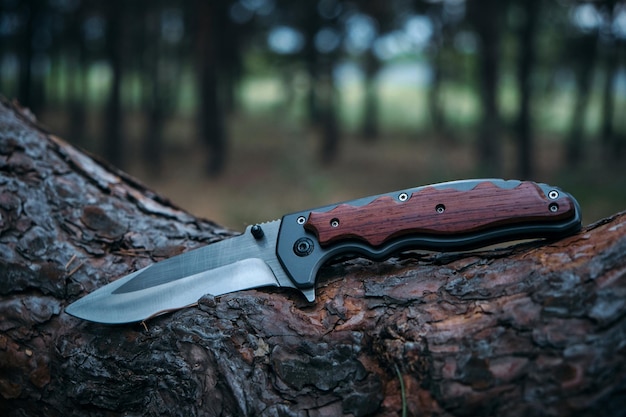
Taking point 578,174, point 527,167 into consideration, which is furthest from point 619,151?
point 527,167

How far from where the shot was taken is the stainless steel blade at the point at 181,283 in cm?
221

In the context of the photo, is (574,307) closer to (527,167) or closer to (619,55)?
(527,167)

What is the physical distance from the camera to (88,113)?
81.0ft

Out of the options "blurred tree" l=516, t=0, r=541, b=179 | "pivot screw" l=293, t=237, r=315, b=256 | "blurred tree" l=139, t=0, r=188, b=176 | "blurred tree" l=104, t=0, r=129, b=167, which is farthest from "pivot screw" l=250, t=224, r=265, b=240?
"blurred tree" l=139, t=0, r=188, b=176

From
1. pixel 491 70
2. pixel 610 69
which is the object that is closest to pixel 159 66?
pixel 491 70

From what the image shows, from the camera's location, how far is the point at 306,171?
16297 mm

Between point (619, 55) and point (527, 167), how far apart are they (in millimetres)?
5948

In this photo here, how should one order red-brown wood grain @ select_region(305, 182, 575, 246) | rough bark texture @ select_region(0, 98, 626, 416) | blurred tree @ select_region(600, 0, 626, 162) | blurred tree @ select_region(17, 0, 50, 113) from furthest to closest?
blurred tree @ select_region(17, 0, 50, 113) → blurred tree @ select_region(600, 0, 626, 162) → red-brown wood grain @ select_region(305, 182, 575, 246) → rough bark texture @ select_region(0, 98, 626, 416)

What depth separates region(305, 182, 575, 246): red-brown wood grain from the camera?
2.07 meters

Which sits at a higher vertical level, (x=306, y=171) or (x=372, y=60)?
(x=372, y=60)

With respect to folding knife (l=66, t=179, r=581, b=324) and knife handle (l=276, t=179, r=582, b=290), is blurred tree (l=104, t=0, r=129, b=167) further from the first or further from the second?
knife handle (l=276, t=179, r=582, b=290)

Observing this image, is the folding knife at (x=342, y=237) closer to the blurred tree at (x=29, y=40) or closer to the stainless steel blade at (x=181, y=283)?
the stainless steel blade at (x=181, y=283)

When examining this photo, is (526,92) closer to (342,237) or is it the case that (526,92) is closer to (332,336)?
(342,237)

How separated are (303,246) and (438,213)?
556mm
